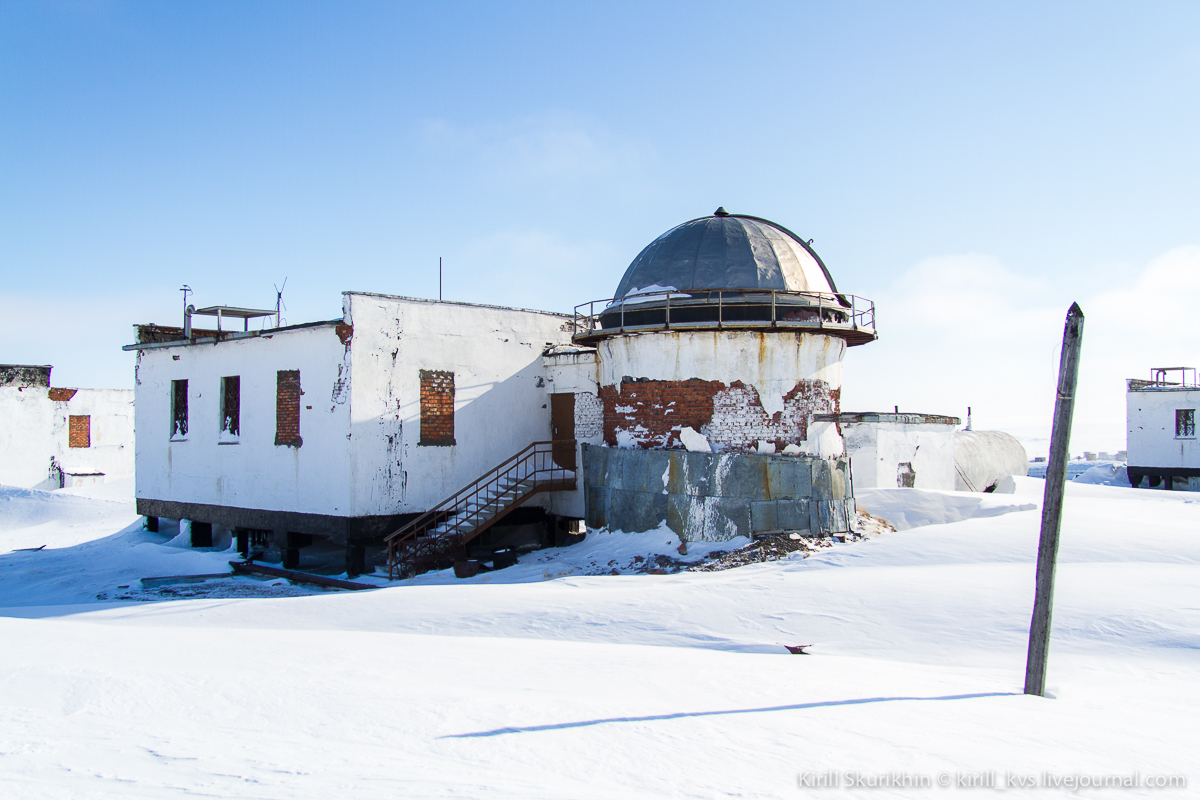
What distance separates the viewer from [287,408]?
52.6 ft

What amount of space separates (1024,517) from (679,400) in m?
6.48

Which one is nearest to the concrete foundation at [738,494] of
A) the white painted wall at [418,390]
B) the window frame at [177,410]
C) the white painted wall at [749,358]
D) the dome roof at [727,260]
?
the white painted wall at [749,358]

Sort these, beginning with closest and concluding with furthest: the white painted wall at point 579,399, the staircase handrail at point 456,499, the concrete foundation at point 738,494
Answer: the concrete foundation at point 738,494
the staircase handrail at point 456,499
the white painted wall at point 579,399

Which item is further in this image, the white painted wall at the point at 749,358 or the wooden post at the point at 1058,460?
the white painted wall at the point at 749,358

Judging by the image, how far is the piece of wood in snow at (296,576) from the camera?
1405cm

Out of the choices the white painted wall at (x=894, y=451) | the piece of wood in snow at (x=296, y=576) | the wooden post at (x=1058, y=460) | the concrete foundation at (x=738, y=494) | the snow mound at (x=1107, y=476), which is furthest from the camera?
the snow mound at (x=1107, y=476)

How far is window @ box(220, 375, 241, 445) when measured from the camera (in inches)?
696

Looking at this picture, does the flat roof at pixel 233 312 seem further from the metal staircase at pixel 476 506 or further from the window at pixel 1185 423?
the window at pixel 1185 423

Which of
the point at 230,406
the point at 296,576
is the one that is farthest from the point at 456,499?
the point at 230,406

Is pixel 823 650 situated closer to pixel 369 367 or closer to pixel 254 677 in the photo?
pixel 254 677

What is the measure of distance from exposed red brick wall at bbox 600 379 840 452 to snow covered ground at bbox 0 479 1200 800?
117 inches

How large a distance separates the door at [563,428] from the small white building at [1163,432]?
28.3 m

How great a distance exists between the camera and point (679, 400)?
14867 millimetres

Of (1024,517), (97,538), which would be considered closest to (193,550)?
(97,538)
